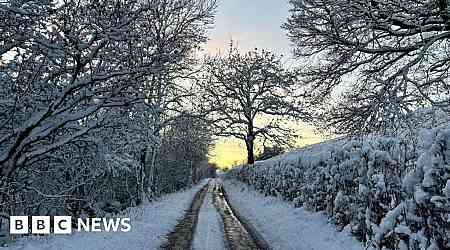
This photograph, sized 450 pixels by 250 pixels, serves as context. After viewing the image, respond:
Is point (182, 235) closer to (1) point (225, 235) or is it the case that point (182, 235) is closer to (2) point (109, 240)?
(1) point (225, 235)

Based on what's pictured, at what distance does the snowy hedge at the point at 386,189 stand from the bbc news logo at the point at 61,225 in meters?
5.98

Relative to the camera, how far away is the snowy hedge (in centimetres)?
618

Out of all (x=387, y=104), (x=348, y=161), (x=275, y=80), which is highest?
(x=275, y=80)

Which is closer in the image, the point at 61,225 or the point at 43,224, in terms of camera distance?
the point at 61,225

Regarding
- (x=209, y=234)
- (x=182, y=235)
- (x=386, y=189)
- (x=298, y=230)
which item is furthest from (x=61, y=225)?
(x=386, y=189)

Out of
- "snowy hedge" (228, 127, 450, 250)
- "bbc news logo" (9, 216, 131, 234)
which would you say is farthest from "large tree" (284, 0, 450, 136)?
"bbc news logo" (9, 216, 131, 234)

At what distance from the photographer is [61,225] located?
1351 centimetres

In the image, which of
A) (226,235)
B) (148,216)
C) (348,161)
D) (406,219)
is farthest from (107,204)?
(406,219)

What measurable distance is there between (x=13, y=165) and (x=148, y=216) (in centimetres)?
840

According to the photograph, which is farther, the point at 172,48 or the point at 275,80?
the point at 275,80

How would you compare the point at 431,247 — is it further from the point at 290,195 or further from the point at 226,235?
the point at 290,195

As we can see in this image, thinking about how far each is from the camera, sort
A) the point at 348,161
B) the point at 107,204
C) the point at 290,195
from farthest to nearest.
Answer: the point at 107,204 < the point at 290,195 < the point at 348,161

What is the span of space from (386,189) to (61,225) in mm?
9192

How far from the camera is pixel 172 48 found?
10.0 m
